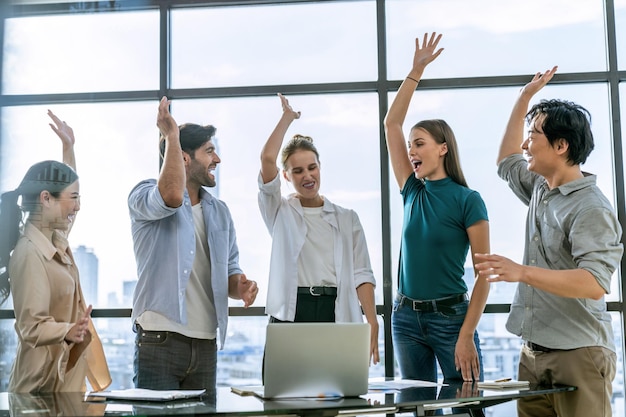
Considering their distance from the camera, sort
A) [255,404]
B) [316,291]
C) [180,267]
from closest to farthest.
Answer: [255,404], [180,267], [316,291]

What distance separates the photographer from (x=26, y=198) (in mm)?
3199

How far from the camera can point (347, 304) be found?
340 centimetres

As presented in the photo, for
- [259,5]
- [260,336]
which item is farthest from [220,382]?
[259,5]

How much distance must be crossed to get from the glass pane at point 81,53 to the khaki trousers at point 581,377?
258 centimetres

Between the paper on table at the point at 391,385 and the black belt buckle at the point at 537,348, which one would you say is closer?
the paper on table at the point at 391,385

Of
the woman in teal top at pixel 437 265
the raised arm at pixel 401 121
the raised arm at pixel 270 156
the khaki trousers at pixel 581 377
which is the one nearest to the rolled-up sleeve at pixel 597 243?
the khaki trousers at pixel 581 377

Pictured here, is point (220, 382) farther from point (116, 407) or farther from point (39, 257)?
point (116, 407)

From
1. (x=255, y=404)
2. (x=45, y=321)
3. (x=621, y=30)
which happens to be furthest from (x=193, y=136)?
(x=621, y=30)

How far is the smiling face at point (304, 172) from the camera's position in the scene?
3.44 meters

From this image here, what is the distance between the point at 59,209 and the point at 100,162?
3.72 ft

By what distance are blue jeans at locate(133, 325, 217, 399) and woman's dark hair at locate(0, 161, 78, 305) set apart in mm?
629

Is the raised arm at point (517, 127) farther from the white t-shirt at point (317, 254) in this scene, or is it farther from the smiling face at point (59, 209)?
the smiling face at point (59, 209)

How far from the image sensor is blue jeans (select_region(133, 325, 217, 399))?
2.97 m

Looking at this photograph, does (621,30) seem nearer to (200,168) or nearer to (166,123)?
(200,168)
